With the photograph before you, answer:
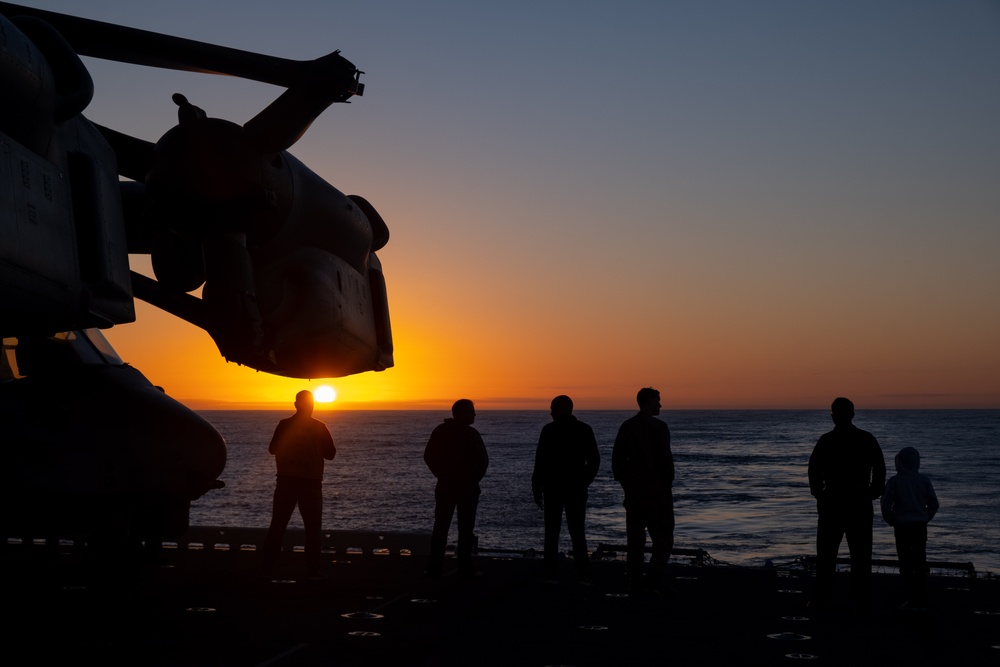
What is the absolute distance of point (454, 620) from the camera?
Result: 8414 mm

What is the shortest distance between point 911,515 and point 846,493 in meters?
0.65

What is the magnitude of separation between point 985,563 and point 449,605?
35254mm

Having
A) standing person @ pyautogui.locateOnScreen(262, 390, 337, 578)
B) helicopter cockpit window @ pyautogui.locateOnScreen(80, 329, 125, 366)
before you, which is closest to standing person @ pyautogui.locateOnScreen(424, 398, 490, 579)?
standing person @ pyautogui.locateOnScreen(262, 390, 337, 578)

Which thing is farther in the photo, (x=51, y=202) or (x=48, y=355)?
(x=48, y=355)

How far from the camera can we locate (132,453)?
8570 mm

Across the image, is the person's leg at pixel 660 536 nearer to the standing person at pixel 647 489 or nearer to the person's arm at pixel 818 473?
the standing person at pixel 647 489

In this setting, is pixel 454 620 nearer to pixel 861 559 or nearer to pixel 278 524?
pixel 278 524

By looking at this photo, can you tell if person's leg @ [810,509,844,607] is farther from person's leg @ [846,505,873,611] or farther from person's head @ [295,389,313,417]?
person's head @ [295,389,313,417]

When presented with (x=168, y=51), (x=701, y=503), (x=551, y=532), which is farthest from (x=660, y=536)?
(x=701, y=503)

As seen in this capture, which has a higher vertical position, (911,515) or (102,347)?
(102,347)

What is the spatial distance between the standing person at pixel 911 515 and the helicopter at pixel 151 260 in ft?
17.5

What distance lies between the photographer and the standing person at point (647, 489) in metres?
9.86

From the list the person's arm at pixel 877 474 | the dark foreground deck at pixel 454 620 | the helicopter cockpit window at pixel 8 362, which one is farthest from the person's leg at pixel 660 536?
the helicopter cockpit window at pixel 8 362

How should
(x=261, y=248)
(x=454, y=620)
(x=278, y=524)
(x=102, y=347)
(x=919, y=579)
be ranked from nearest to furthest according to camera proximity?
(x=261, y=248)
(x=454, y=620)
(x=919, y=579)
(x=102, y=347)
(x=278, y=524)
